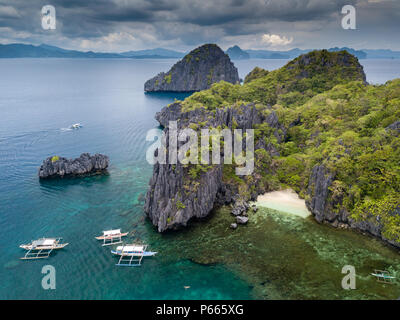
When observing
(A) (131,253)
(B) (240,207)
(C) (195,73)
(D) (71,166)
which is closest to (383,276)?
(B) (240,207)

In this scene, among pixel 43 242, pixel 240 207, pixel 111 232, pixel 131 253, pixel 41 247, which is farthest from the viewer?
pixel 240 207

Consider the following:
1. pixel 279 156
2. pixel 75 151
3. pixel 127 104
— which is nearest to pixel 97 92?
pixel 127 104

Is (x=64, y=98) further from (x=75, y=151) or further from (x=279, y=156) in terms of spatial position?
(x=279, y=156)

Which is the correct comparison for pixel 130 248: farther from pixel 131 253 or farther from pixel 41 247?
pixel 41 247

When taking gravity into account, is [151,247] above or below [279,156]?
below

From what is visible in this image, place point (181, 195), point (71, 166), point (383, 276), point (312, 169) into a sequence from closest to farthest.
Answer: point (383, 276) < point (181, 195) < point (312, 169) < point (71, 166)

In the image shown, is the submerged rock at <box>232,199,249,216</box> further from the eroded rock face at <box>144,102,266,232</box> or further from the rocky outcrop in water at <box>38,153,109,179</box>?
the rocky outcrop in water at <box>38,153,109,179</box>
